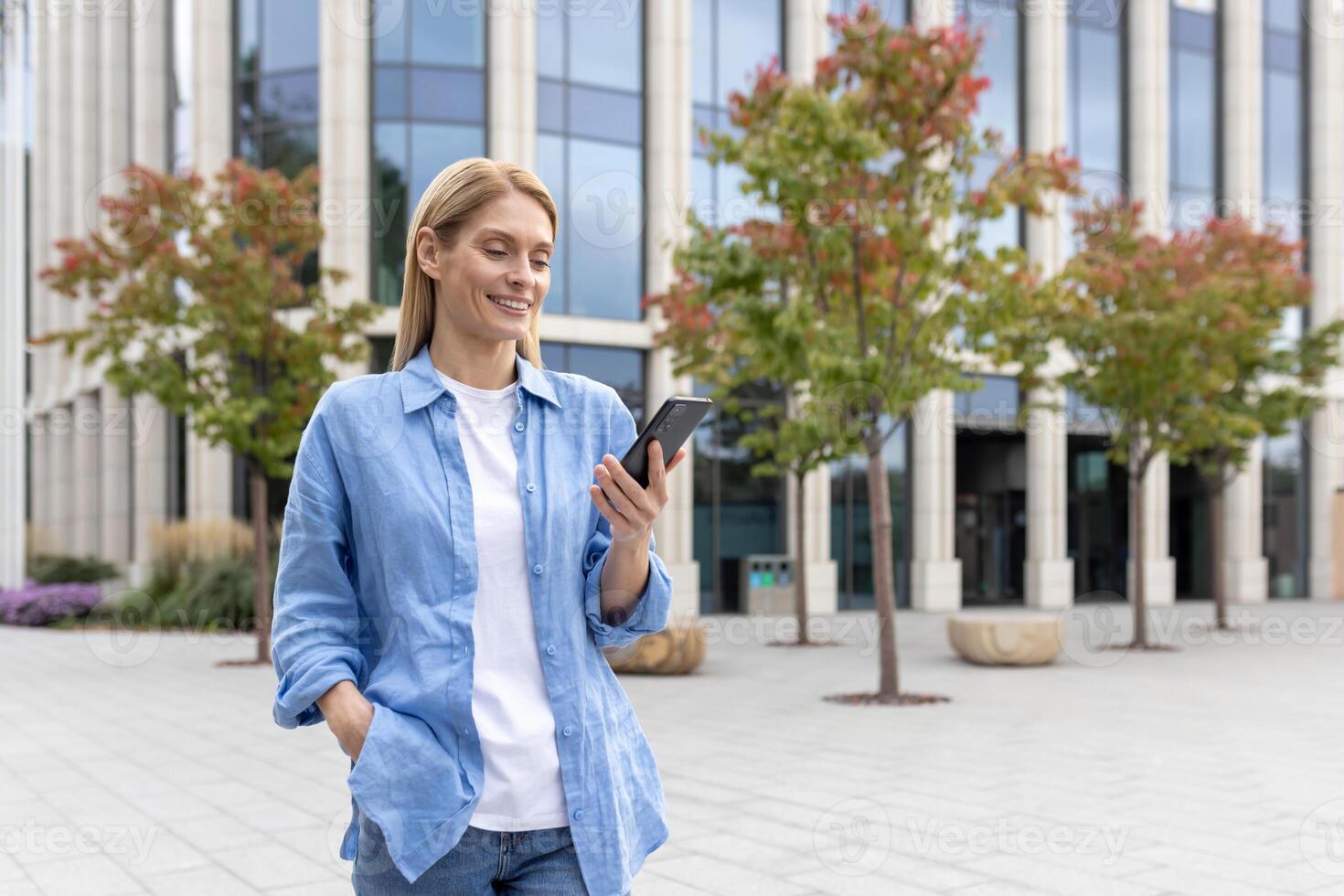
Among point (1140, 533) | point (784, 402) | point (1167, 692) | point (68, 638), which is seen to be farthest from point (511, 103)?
point (1167, 692)

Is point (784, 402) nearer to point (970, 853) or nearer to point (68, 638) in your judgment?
point (68, 638)

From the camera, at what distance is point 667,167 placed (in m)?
24.9

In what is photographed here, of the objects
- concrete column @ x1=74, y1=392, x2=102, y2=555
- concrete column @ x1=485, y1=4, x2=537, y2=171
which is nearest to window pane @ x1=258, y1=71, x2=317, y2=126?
concrete column @ x1=485, y1=4, x2=537, y2=171

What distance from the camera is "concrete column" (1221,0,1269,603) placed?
31.1m

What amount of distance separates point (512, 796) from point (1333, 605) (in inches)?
1272

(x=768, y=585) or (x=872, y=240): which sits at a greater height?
(x=872, y=240)

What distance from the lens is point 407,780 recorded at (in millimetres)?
2012

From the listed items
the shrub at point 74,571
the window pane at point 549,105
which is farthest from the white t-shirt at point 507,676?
the shrub at point 74,571

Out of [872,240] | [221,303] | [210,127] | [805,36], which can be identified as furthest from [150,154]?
[872,240]

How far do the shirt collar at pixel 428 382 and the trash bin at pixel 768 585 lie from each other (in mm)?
22931

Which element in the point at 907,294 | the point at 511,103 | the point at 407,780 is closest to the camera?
the point at 407,780

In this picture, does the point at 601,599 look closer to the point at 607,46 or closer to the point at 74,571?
the point at 607,46

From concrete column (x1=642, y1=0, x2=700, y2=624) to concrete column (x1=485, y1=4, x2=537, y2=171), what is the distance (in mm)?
2478

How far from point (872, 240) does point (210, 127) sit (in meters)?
15.6
